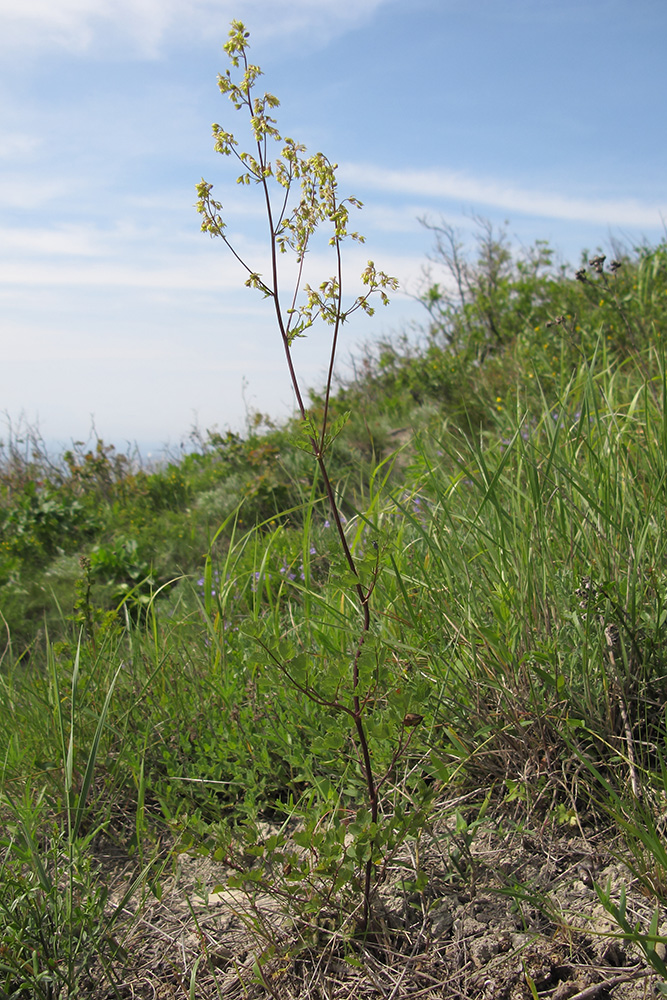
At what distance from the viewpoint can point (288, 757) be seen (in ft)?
6.00

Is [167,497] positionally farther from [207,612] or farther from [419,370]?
[207,612]

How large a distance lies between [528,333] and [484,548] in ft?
17.5

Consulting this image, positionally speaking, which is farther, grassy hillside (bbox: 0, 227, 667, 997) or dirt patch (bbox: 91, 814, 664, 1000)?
grassy hillside (bbox: 0, 227, 667, 997)

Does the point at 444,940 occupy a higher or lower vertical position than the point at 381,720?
lower

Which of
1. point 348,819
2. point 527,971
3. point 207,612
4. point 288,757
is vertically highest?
point 207,612

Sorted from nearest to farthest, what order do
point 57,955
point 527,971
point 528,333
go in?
1. point 527,971
2. point 57,955
3. point 528,333

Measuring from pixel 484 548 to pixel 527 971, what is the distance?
1.11 m

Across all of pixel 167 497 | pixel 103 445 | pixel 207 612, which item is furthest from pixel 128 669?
pixel 103 445

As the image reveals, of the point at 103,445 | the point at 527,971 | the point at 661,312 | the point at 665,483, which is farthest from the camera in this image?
the point at 103,445

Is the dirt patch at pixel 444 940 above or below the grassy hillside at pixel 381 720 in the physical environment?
below

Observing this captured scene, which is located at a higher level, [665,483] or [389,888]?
[665,483]

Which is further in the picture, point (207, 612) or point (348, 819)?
point (207, 612)

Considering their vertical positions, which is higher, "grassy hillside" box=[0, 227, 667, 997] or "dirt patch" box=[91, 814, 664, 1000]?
"grassy hillside" box=[0, 227, 667, 997]

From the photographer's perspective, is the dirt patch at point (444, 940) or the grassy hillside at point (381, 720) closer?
the dirt patch at point (444, 940)
